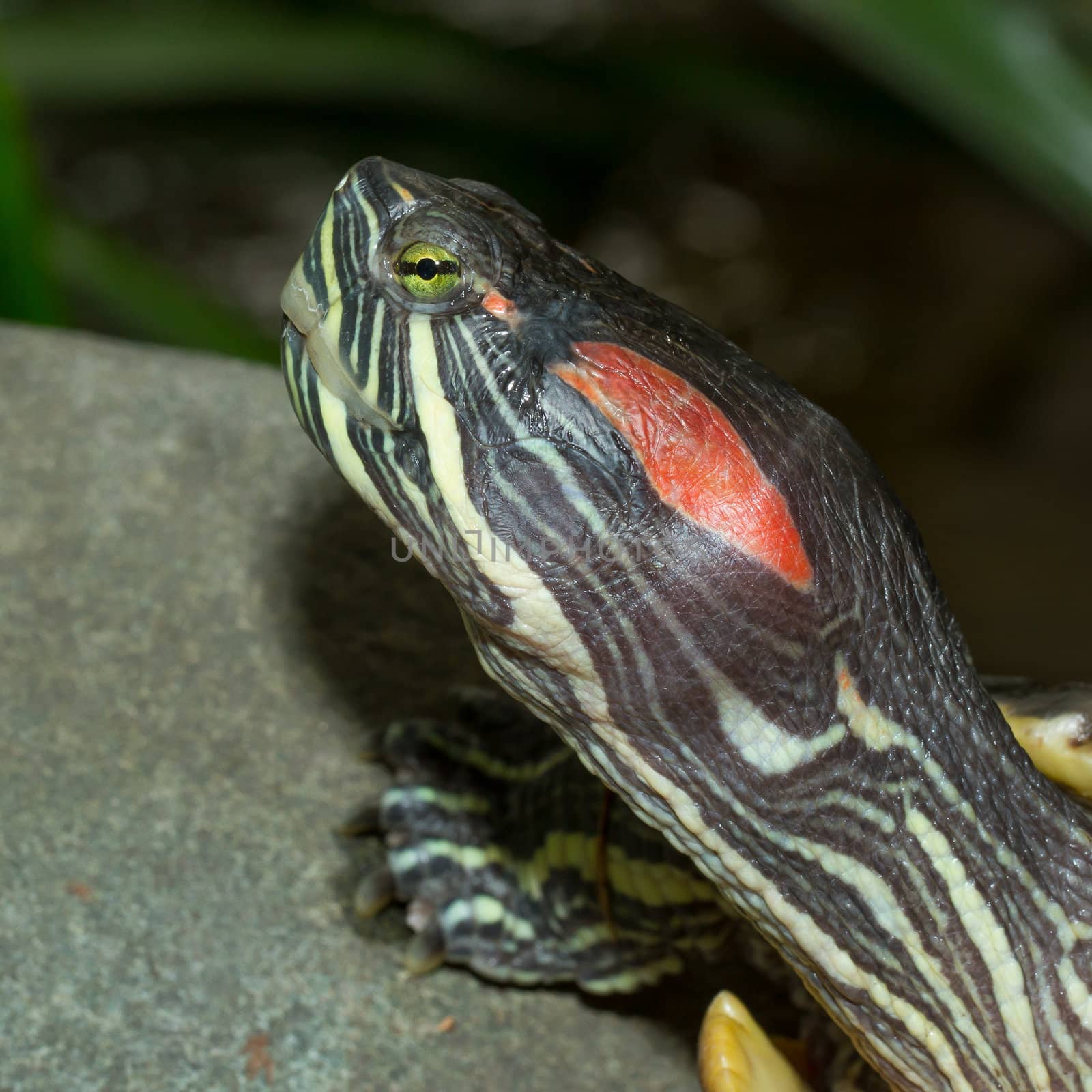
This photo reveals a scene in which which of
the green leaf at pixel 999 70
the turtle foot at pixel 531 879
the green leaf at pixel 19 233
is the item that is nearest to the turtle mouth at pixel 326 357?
the turtle foot at pixel 531 879

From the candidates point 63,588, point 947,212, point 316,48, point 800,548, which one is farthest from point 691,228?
point 800,548

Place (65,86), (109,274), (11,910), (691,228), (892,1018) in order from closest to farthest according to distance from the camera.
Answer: (892,1018), (11,910), (109,274), (65,86), (691,228)

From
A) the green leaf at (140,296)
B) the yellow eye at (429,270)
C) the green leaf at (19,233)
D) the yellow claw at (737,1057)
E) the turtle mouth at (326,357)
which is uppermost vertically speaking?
the yellow eye at (429,270)

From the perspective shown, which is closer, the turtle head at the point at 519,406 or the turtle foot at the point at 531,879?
the turtle head at the point at 519,406

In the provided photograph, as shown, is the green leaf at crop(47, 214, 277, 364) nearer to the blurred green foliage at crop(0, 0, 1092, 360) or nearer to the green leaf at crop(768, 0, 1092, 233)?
the blurred green foliage at crop(0, 0, 1092, 360)

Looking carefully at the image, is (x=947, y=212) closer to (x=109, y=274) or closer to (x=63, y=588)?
(x=109, y=274)

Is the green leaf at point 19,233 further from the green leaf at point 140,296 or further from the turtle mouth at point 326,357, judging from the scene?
the turtle mouth at point 326,357
